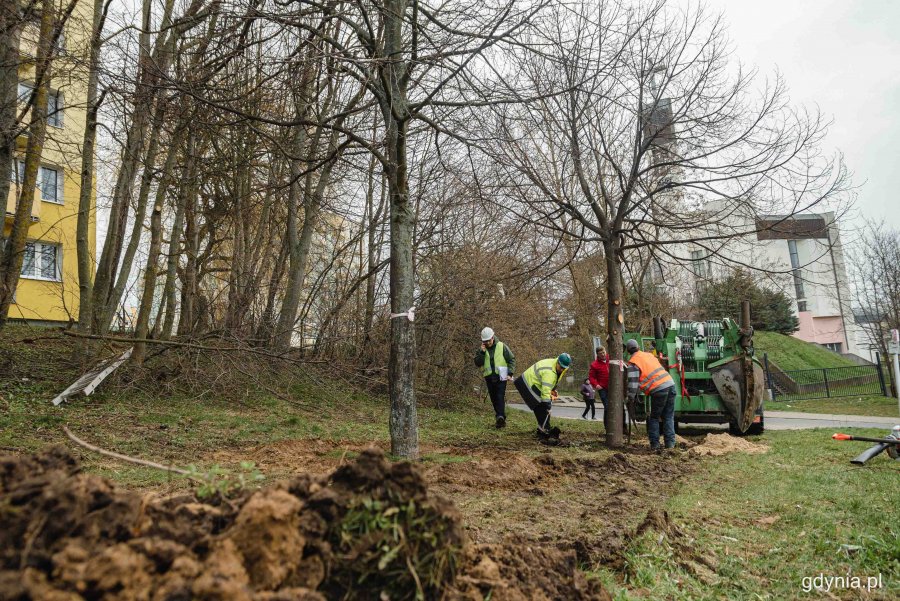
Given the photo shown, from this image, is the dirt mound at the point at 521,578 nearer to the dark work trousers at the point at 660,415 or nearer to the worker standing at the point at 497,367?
the dark work trousers at the point at 660,415

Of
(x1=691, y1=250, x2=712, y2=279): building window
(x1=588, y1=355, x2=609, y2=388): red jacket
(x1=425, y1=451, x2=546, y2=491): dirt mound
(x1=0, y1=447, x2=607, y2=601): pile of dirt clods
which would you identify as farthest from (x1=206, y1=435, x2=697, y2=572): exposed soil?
(x1=691, y1=250, x2=712, y2=279): building window

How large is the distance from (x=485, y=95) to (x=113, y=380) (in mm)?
7928

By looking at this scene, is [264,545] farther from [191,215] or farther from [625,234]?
[191,215]

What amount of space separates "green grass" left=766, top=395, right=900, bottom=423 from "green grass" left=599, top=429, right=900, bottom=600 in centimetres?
1442

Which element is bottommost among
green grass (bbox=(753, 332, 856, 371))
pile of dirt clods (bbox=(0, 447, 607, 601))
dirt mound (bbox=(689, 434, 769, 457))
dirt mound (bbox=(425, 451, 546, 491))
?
dirt mound (bbox=(689, 434, 769, 457))

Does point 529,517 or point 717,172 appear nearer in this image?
point 529,517

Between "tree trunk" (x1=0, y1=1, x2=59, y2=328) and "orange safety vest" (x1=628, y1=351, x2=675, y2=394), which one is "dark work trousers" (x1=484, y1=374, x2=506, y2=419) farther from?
"tree trunk" (x1=0, y1=1, x2=59, y2=328)

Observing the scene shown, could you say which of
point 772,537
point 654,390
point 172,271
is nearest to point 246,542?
point 772,537

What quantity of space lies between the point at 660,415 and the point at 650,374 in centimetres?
72

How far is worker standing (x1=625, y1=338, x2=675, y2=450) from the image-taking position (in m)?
10.6

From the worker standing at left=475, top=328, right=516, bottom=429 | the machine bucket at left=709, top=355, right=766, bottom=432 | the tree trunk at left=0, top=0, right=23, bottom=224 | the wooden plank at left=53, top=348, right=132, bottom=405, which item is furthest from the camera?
the worker standing at left=475, top=328, right=516, bottom=429

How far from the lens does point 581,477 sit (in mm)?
7098

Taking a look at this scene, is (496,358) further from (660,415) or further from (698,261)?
(698,261)

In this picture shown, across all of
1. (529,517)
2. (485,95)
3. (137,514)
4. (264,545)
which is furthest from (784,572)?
(485,95)
